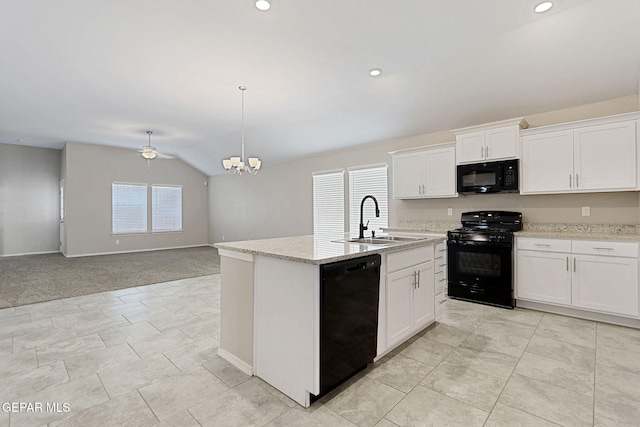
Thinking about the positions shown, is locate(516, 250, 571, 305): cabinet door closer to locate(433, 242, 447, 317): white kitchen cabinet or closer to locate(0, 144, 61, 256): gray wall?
locate(433, 242, 447, 317): white kitchen cabinet

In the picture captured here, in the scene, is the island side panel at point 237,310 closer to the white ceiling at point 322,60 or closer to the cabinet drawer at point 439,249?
the cabinet drawer at point 439,249

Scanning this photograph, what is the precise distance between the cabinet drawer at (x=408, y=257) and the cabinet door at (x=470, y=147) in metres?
1.84

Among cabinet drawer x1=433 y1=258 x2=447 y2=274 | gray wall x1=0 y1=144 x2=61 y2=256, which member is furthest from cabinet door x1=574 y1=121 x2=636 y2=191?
gray wall x1=0 y1=144 x2=61 y2=256

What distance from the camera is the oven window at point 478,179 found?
4.00 metres

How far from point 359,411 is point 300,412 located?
352 mm

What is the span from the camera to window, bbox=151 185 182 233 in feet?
30.1

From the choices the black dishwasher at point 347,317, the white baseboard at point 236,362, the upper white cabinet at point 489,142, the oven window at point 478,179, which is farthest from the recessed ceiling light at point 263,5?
the oven window at point 478,179

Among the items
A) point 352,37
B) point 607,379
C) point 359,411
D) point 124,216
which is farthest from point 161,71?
point 124,216

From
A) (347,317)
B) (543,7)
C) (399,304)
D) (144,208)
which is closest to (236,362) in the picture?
(347,317)

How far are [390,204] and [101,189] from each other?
7547mm

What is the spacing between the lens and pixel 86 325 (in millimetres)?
3217

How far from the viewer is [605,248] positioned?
10.4ft

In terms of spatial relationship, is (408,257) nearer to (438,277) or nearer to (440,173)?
(438,277)

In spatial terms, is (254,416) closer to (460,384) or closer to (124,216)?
(460,384)
